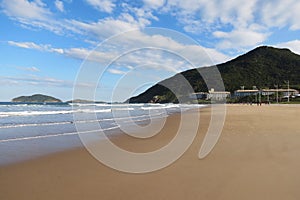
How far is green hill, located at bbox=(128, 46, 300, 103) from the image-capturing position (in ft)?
404

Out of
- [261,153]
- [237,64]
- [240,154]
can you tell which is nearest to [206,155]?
[240,154]

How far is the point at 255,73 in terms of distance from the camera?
132625mm

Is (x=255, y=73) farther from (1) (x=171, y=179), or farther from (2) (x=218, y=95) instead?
(1) (x=171, y=179)

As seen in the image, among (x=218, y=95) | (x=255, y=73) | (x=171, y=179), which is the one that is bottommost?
(x=171, y=179)

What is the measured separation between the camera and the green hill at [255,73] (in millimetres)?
123125

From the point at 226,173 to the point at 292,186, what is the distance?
3.57 ft

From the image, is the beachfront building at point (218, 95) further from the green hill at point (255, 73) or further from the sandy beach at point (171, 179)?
the sandy beach at point (171, 179)

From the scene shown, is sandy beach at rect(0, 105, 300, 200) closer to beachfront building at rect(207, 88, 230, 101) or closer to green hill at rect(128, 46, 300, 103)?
green hill at rect(128, 46, 300, 103)

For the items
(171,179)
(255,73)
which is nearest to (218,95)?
(255,73)

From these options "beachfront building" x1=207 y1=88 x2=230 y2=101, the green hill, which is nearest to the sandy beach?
the green hill

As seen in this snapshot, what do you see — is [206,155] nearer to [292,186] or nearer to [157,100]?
[292,186]

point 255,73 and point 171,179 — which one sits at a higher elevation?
point 255,73

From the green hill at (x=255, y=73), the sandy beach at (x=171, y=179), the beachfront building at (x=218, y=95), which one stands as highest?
the green hill at (x=255, y=73)

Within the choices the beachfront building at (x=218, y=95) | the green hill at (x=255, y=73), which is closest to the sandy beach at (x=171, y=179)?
the green hill at (x=255, y=73)
